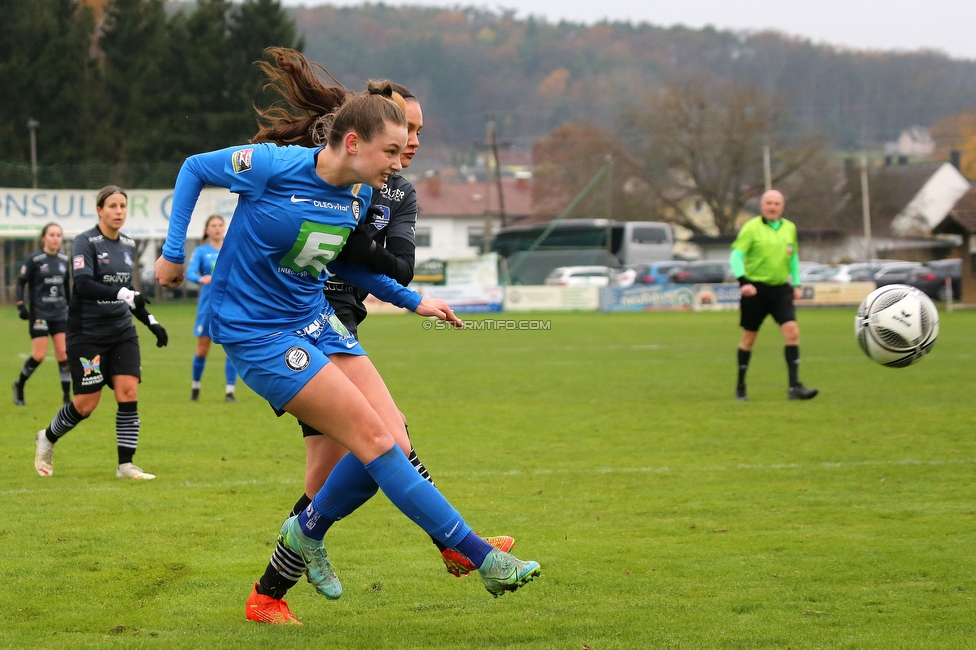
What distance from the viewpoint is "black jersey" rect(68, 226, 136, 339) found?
25.2 ft

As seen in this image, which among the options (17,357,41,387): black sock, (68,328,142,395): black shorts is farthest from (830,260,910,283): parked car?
(68,328,142,395): black shorts

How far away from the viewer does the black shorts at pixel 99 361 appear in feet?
25.1

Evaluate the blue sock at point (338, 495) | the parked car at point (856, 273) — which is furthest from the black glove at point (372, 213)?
the parked car at point (856, 273)

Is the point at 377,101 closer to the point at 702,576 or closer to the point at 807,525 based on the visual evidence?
the point at 702,576

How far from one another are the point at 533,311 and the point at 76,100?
92.2ft

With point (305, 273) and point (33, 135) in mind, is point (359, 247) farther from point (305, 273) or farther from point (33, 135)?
point (33, 135)

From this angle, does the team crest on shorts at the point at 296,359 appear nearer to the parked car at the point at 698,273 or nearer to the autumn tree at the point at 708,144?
the parked car at the point at 698,273

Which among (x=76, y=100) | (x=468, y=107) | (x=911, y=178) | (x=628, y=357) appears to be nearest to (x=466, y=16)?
(x=468, y=107)

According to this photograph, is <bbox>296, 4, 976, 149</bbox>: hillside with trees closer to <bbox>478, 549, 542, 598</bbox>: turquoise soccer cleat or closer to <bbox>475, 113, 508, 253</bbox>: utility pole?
<bbox>475, 113, 508, 253</bbox>: utility pole

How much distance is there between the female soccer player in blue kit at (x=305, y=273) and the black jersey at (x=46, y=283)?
938 centimetres

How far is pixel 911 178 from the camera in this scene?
8162 centimetres

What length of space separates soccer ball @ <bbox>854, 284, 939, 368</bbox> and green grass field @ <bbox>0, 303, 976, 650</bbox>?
86 centimetres

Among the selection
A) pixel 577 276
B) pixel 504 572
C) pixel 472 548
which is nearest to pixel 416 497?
pixel 472 548

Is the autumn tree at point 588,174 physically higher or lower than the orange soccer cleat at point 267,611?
higher
